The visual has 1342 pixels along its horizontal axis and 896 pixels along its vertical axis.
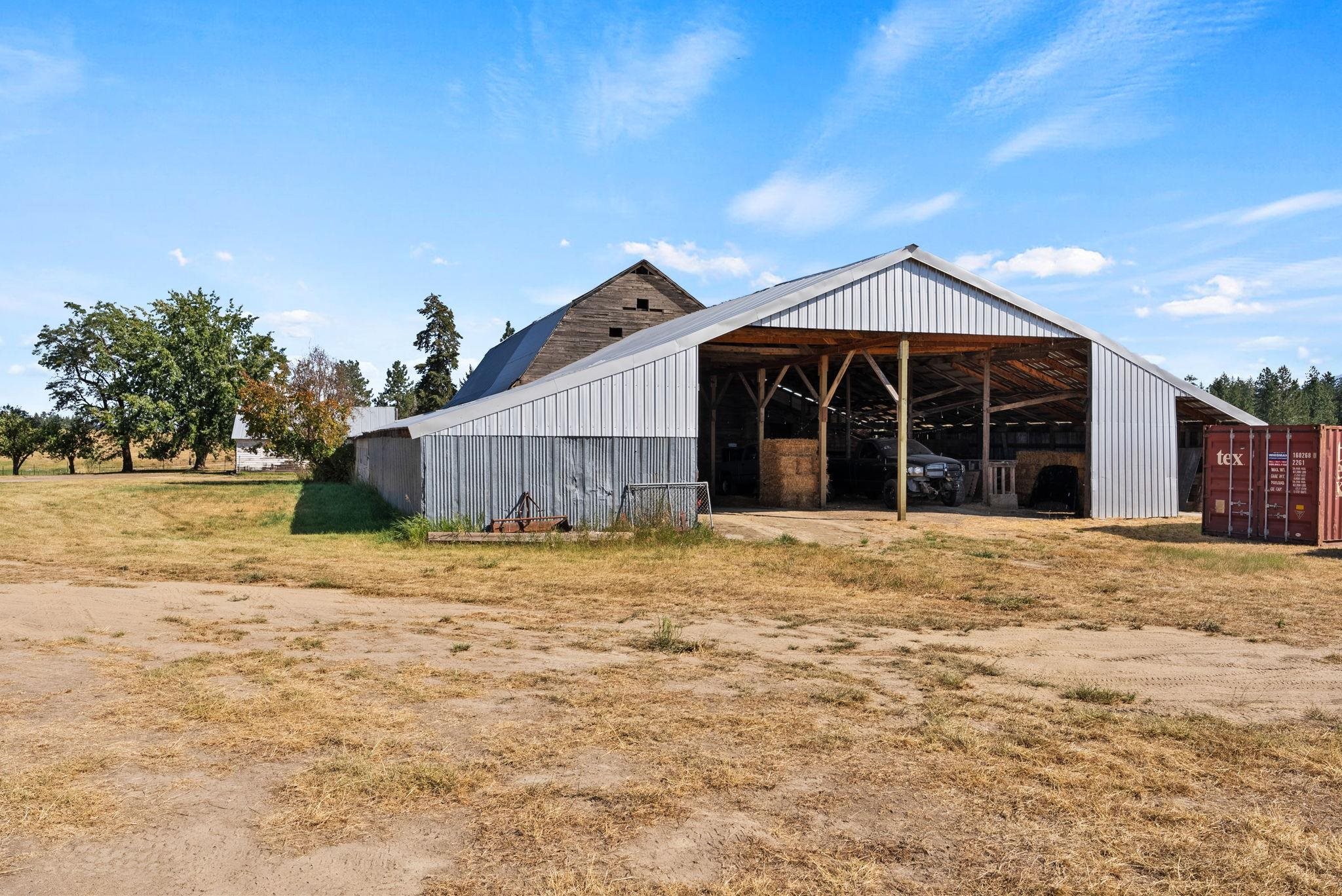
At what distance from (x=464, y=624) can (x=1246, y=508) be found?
16500 mm

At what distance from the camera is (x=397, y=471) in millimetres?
22688

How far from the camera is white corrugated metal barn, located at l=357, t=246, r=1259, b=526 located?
59.7ft

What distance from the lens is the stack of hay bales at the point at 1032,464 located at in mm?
24531

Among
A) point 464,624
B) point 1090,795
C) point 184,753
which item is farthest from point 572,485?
point 1090,795

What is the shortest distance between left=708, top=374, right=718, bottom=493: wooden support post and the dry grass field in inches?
805

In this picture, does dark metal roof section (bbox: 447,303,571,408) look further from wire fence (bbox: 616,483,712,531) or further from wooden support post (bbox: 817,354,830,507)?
wire fence (bbox: 616,483,712,531)

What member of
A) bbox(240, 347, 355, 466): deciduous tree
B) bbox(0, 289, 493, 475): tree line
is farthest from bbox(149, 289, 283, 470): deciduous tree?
bbox(240, 347, 355, 466): deciduous tree

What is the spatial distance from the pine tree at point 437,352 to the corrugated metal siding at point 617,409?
54.8m

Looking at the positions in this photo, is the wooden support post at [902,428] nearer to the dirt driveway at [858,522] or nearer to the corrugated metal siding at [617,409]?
the dirt driveway at [858,522]

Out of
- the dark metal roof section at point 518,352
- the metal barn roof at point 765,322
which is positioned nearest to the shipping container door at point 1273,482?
the metal barn roof at point 765,322

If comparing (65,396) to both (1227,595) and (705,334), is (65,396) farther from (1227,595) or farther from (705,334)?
(1227,595)

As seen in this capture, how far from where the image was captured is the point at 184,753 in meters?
5.66

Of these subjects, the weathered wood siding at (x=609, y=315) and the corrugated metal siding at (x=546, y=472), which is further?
the weathered wood siding at (x=609, y=315)

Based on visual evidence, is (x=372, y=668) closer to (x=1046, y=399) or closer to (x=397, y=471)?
(x=397, y=471)
